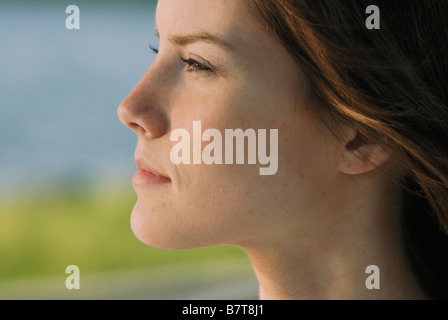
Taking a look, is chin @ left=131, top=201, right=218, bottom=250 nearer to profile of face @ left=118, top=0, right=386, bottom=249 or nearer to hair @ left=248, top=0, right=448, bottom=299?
profile of face @ left=118, top=0, right=386, bottom=249

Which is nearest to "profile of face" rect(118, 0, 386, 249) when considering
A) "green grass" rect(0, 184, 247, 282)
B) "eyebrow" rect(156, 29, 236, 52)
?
"eyebrow" rect(156, 29, 236, 52)

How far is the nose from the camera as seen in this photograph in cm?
93

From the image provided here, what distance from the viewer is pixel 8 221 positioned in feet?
11.4

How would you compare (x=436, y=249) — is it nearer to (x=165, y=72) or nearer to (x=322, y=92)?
(x=322, y=92)

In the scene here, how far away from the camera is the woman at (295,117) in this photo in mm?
896

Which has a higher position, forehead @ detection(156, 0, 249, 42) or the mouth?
forehead @ detection(156, 0, 249, 42)

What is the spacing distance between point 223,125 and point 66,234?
2996mm

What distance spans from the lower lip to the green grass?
2392mm

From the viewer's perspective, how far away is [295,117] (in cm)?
93

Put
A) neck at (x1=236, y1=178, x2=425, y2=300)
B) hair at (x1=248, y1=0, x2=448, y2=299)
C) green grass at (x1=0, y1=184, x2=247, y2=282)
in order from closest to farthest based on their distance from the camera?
hair at (x1=248, y1=0, x2=448, y2=299), neck at (x1=236, y1=178, x2=425, y2=300), green grass at (x1=0, y1=184, x2=247, y2=282)

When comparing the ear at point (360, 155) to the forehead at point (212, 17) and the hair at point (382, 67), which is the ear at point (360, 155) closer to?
the hair at point (382, 67)

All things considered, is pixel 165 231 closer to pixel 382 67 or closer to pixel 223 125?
pixel 223 125
